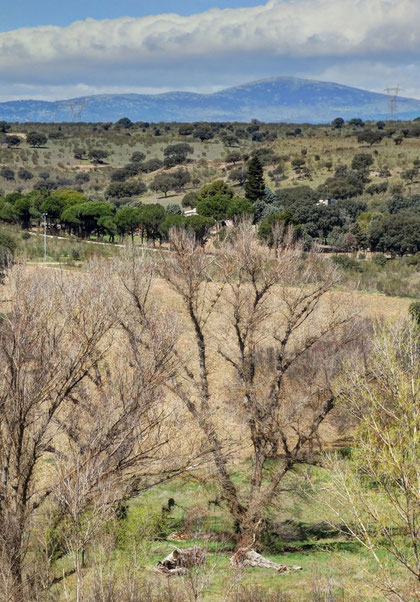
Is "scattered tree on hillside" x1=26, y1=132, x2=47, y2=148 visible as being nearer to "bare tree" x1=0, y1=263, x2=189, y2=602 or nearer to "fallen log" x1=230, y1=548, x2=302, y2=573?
A: "bare tree" x1=0, y1=263, x2=189, y2=602

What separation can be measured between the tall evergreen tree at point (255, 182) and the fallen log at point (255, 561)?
43.1m

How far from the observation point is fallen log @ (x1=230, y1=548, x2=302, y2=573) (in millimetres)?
16469

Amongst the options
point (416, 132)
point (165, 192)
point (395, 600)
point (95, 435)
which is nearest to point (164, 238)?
point (165, 192)

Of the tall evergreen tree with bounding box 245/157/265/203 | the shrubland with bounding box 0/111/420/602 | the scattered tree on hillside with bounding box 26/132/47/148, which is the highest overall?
the scattered tree on hillside with bounding box 26/132/47/148

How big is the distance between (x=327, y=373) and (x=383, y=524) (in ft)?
32.6

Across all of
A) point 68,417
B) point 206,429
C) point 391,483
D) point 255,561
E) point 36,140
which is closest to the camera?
point 391,483

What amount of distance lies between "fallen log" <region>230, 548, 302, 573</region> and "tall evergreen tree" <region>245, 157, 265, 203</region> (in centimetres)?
4312

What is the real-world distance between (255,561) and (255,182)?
43.7 meters

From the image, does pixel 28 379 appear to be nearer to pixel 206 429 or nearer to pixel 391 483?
pixel 206 429

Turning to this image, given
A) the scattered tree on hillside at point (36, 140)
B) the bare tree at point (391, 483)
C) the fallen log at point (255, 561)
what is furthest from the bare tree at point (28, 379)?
the scattered tree on hillside at point (36, 140)

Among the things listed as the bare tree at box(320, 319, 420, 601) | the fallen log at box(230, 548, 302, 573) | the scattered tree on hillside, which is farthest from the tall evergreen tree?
the scattered tree on hillside

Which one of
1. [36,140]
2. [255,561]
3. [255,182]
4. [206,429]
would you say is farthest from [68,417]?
[36,140]

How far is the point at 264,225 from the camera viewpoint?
44156mm

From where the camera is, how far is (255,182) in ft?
188
